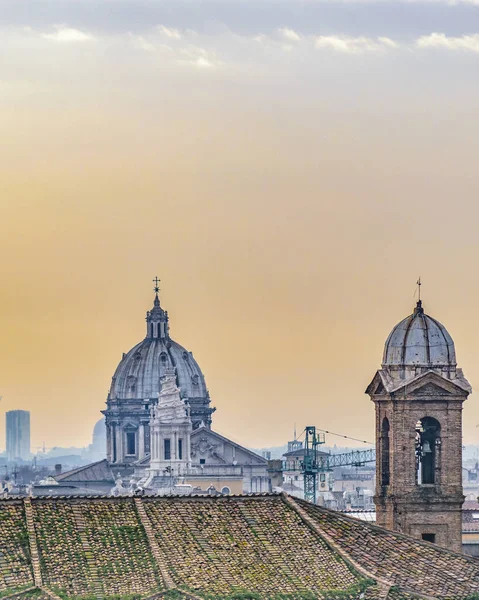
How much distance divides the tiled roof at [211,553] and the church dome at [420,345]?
10.6m

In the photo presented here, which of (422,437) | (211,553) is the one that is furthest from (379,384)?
(211,553)

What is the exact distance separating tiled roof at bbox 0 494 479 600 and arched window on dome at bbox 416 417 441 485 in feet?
32.1

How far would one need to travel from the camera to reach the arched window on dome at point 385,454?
261 ft

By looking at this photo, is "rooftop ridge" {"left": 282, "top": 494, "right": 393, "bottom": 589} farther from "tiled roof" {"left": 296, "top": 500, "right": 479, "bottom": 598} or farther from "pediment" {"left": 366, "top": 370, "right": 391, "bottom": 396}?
"pediment" {"left": 366, "top": 370, "right": 391, "bottom": 396}

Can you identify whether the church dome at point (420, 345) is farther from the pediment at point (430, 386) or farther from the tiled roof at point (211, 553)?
the tiled roof at point (211, 553)

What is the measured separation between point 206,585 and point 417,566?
657 cm

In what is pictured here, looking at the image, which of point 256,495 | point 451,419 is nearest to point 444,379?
point 451,419

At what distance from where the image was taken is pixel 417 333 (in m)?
79.9

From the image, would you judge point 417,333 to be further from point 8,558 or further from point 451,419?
point 8,558

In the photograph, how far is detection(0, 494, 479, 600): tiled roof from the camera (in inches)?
2516

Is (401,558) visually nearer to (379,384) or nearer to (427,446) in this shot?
(427,446)

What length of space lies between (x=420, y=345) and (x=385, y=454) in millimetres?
3649

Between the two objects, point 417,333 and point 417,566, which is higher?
point 417,333

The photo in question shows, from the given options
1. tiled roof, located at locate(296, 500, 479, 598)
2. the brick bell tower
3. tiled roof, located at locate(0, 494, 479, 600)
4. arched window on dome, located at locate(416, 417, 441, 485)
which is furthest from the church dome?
tiled roof, located at locate(0, 494, 479, 600)
